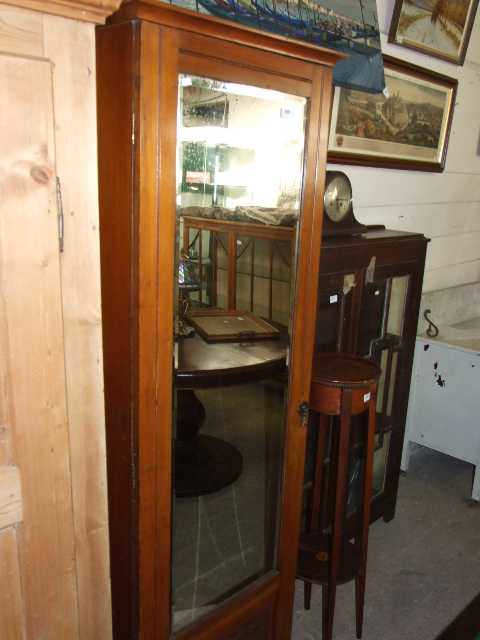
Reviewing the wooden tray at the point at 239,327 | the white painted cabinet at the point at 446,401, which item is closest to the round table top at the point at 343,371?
the wooden tray at the point at 239,327

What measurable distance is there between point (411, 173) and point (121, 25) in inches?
91.6

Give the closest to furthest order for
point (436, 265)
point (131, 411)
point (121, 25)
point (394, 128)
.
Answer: point (121, 25)
point (131, 411)
point (394, 128)
point (436, 265)

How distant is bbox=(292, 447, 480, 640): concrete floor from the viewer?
2.26 m

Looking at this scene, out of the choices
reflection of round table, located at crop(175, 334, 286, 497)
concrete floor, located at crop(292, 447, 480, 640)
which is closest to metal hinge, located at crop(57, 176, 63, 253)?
reflection of round table, located at crop(175, 334, 286, 497)

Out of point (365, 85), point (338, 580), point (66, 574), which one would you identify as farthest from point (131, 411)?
point (365, 85)

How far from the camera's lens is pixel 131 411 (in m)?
1.32

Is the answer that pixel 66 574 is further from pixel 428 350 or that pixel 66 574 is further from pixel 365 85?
pixel 428 350

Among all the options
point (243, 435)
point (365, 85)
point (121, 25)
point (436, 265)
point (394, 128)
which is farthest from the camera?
point (436, 265)

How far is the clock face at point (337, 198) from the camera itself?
2285 millimetres

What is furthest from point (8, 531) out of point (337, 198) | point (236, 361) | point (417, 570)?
point (417, 570)

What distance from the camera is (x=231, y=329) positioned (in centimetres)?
172

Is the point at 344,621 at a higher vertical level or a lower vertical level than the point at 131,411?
lower

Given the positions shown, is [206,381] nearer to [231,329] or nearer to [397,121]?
[231,329]

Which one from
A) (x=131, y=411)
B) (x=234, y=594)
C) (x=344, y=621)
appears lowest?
(x=344, y=621)
